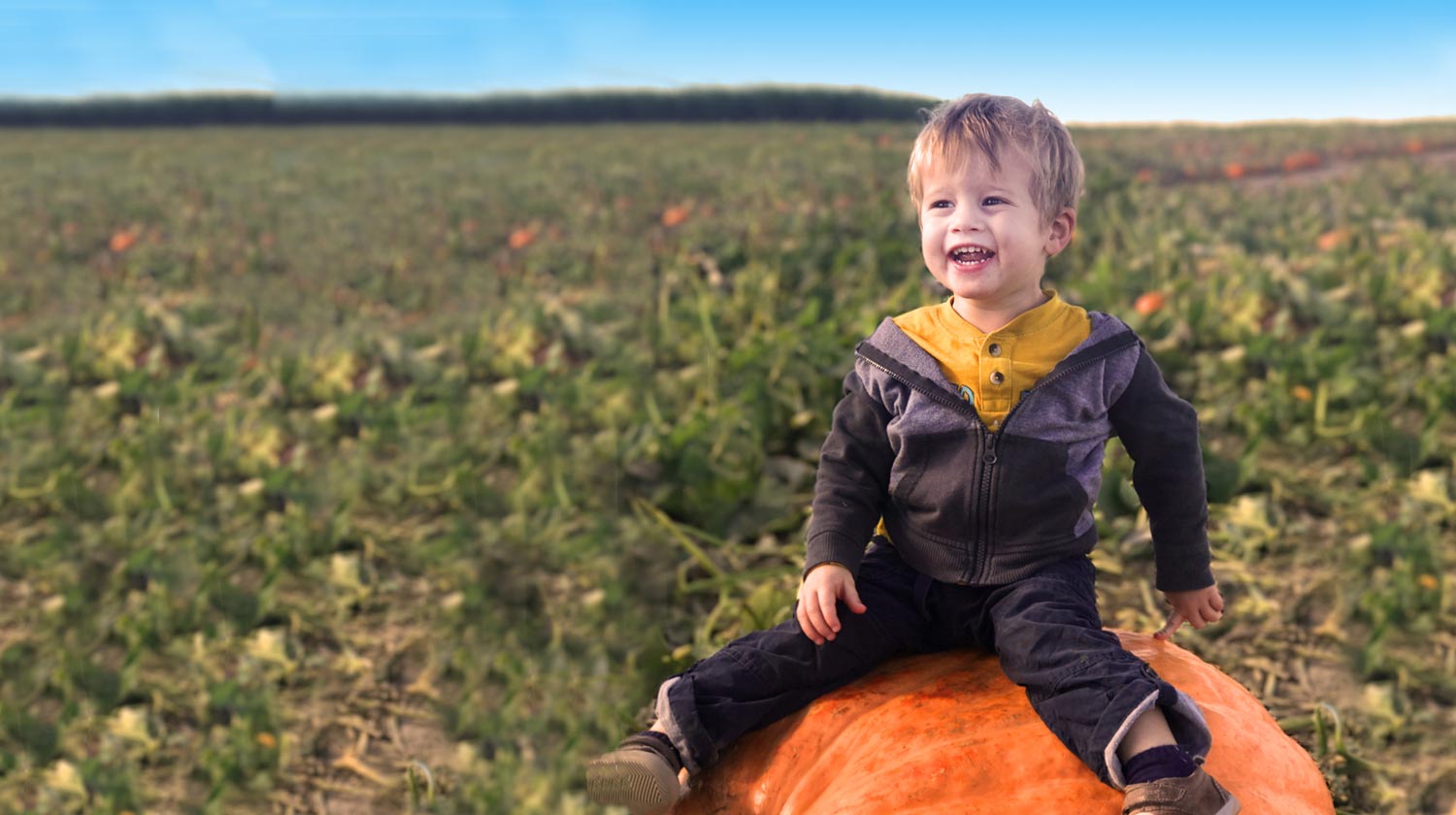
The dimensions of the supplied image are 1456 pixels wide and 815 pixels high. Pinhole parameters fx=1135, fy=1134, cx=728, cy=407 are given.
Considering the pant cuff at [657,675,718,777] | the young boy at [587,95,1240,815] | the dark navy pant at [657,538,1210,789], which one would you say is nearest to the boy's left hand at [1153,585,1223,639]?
the young boy at [587,95,1240,815]

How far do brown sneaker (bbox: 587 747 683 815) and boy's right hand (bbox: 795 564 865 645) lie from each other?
1.37ft

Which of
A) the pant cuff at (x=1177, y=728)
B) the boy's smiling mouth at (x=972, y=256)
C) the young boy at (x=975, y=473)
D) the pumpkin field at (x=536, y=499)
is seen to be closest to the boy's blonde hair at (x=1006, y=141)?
the young boy at (x=975, y=473)

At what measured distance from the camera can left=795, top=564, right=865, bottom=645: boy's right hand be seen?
236 cm

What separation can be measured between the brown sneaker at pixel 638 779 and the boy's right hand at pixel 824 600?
42cm

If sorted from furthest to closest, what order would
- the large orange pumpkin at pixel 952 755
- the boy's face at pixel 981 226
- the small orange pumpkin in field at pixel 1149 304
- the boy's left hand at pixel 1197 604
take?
the small orange pumpkin in field at pixel 1149 304 → the boy's left hand at pixel 1197 604 → the boy's face at pixel 981 226 → the large orange pumpkin at pixel 952 755

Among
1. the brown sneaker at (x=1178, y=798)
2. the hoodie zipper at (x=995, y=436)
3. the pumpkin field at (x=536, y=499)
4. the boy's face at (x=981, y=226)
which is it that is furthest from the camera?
the pumpkin field at (x=536, y=499)

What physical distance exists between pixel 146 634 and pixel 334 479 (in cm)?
101

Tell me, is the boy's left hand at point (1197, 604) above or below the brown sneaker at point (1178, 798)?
above

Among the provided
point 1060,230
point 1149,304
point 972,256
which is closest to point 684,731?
point 972,256

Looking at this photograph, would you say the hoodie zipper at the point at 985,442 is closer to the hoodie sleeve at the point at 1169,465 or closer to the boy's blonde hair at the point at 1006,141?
the hoodie sleeve at the point at 1169,465

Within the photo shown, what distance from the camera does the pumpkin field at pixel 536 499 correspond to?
405cm

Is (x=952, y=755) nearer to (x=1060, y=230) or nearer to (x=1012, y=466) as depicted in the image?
(x=1012, y=466)

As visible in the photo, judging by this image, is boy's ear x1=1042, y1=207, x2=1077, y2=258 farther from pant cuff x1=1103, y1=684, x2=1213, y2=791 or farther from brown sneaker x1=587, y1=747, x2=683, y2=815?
brown sneaker x1=587, y1=747, x2=683, y2=815

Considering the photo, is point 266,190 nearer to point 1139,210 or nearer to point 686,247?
point 686,247
